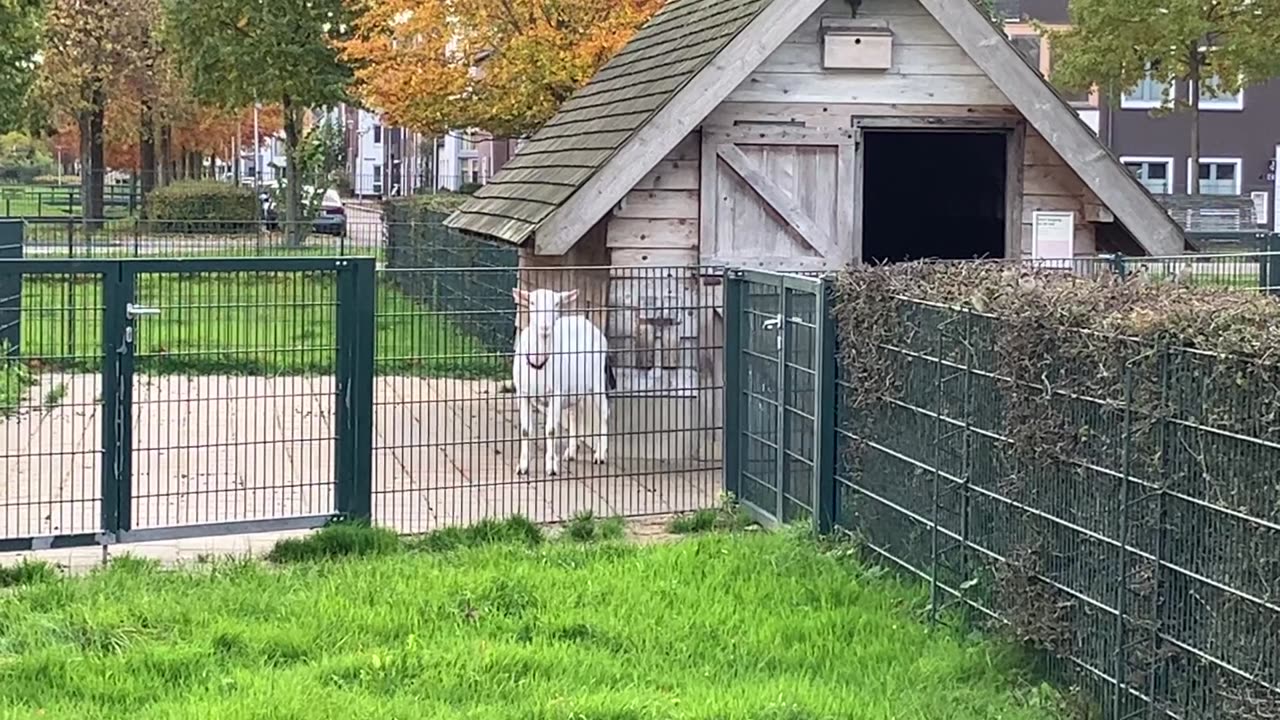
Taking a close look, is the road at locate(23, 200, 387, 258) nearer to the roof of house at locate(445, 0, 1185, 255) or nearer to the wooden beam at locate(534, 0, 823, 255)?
the roof of house at locate(445, 0, 1185, 255)

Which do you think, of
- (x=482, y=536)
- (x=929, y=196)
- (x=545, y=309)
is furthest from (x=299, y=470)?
(x=929, y=196)

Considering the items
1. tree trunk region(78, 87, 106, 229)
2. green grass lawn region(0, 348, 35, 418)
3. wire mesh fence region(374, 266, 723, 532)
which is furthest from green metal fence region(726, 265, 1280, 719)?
tree trunk region(78, 87, 106, 229)

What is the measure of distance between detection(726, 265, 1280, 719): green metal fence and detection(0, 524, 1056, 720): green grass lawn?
30cm

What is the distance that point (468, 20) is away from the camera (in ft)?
91.6

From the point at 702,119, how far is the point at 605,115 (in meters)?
2.07

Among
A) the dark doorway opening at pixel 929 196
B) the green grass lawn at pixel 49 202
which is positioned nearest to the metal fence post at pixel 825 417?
the dark doorway opening at pixel 929 196

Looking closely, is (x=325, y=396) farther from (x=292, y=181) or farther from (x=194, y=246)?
(x=292, y=181)

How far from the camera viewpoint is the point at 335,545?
9328 millimetres

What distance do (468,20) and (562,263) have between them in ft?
50.8

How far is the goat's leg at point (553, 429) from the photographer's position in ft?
37.0

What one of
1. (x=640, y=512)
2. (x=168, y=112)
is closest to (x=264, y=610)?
(x=640, y=512)

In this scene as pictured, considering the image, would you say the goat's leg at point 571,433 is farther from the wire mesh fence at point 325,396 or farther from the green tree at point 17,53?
the green tree at point 17,53

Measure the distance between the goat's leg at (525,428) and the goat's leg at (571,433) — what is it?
26 cm

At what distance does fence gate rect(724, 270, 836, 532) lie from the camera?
917 centimetres
